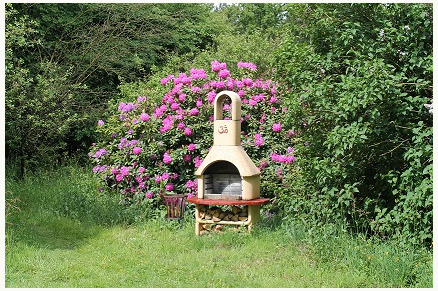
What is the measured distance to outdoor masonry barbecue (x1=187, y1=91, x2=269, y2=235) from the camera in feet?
23.4

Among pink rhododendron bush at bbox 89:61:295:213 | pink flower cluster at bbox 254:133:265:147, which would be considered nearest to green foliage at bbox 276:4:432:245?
pink flower cluster at bbox 254:133:265:147

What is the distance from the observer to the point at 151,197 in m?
8.49

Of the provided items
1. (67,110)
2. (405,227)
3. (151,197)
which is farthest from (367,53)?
(67,110)

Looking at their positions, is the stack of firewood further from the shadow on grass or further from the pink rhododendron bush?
the shadow on grass

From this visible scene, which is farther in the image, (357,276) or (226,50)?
(226,50)

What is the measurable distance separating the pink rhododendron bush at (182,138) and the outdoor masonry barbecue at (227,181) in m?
0.87

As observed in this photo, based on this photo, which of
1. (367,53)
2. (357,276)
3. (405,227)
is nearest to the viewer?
(357,276)

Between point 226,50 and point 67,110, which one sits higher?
point 226,50

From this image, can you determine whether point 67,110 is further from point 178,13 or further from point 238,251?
point 238,251

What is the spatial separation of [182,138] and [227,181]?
1547 millimetres

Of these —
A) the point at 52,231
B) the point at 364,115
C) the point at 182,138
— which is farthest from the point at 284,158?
the point at 52,231

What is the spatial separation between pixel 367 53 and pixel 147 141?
12.2ft

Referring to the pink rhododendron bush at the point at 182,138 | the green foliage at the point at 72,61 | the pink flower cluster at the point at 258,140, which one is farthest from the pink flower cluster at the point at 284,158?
the green foliage at the point at 72,61

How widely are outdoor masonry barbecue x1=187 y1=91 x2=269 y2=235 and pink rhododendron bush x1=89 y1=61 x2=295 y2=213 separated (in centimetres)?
87
